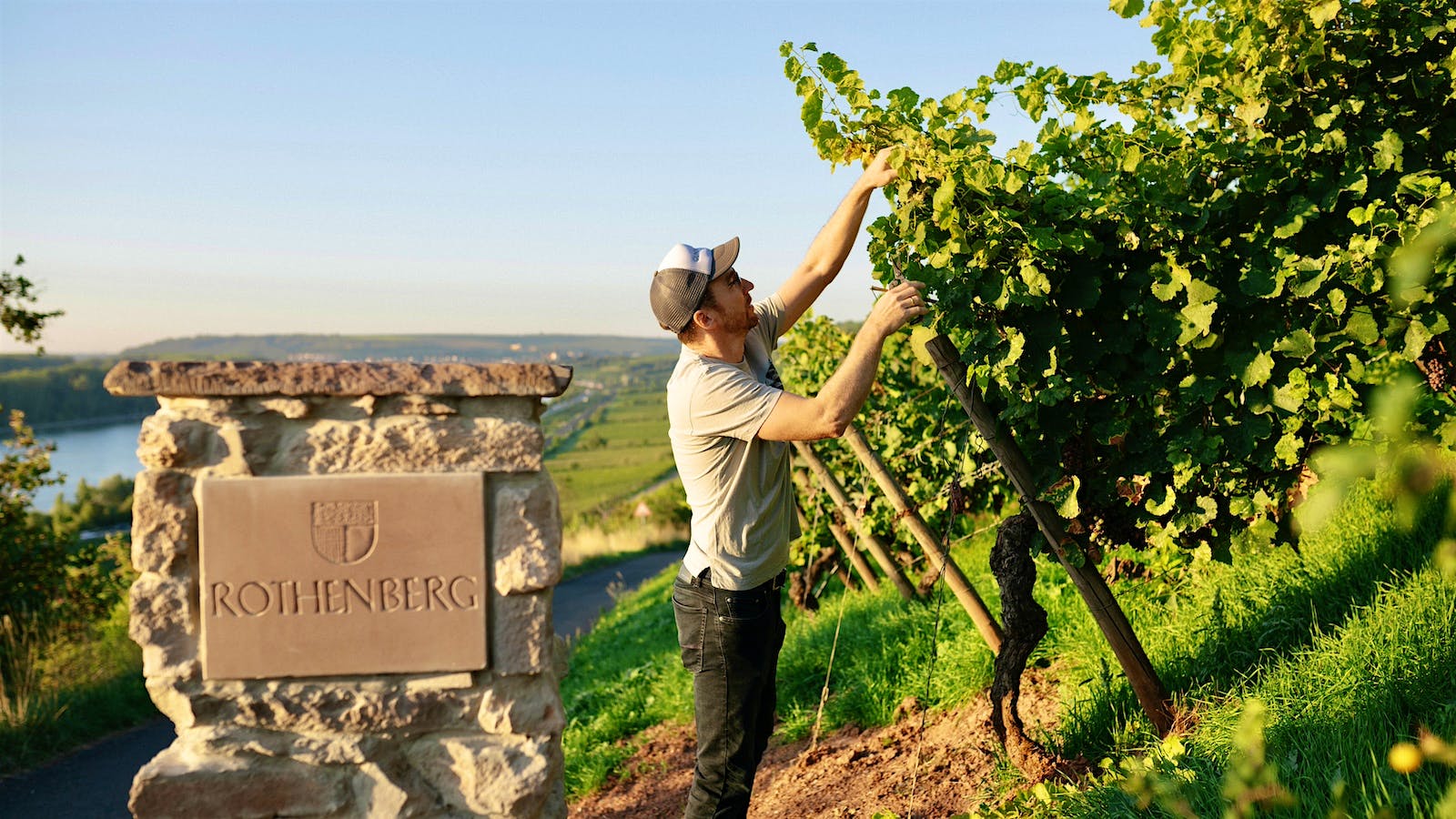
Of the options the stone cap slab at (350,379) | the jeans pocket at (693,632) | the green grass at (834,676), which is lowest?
the green grass at (834,676)

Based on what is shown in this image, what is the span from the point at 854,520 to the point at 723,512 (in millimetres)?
2672

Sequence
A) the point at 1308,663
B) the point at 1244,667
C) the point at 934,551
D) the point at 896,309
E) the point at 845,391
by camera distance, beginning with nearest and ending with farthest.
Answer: the point at 845,391 < the point at 896,309 < the point at 1308,663 < the point at 1244,667 < the point at 934,551

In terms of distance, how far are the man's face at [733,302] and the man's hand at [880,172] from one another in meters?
0.54

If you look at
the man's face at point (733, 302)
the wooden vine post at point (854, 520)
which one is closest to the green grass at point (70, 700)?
the wooden vine post at point (854, 520)

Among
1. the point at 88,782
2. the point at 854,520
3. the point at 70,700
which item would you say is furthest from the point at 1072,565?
the point at 70,700

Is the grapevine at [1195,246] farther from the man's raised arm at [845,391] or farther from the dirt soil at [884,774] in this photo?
the dirt soil at [884,774]

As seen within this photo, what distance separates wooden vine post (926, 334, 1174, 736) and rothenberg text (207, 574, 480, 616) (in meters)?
1.73

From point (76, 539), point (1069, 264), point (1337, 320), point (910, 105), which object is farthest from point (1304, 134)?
point (76, 539)

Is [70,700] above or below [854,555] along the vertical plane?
below

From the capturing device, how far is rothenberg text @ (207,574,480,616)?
3.21 m

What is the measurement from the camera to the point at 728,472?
3092 mm

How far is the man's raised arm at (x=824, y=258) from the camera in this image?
3.51m

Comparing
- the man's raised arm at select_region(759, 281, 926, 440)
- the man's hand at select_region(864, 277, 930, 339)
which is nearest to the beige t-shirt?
the man's raised arm at select_region(759, 281, 926, 440)

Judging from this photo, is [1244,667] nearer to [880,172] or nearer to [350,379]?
[880,172]
